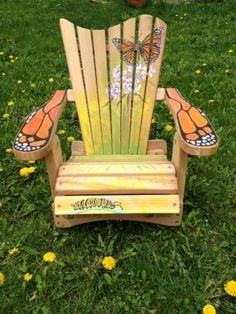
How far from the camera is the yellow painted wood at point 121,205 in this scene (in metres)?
2.31

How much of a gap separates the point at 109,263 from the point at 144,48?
1.43 m

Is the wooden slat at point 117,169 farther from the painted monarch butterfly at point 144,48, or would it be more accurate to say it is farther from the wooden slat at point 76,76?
the painted monarch butterfly at point 144,48

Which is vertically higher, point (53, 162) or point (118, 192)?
point (53, 162)

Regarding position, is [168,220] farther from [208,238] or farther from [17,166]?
[17,166]

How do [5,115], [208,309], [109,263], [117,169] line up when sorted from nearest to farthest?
1. [208,309]
2. [109,263]
3. [117,169]
4. [5,115]

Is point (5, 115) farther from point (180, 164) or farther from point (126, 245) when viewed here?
point (180, 164)

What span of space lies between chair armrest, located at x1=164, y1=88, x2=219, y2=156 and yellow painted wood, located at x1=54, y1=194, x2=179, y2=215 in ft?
1.19

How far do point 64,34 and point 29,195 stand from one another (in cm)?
110

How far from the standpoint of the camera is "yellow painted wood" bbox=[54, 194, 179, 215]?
2307mm

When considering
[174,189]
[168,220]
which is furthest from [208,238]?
[174,189]

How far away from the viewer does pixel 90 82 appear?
112 inches

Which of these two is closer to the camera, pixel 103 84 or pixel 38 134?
pixel 38 134

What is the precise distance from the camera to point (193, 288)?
2.24 metres

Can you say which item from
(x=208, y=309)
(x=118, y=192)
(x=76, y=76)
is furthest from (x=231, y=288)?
(x=76, y=76)
